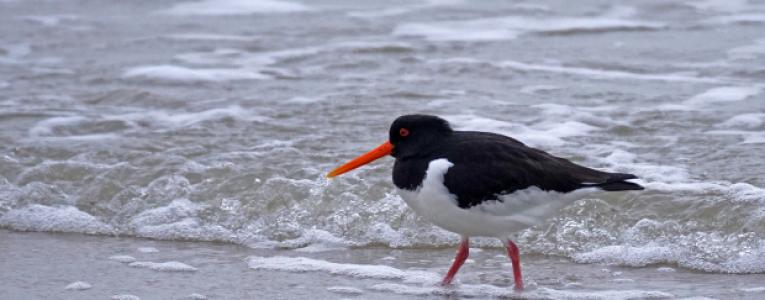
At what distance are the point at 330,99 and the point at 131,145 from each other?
1681mm

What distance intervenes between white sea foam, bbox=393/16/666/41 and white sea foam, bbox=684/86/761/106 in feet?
7.78

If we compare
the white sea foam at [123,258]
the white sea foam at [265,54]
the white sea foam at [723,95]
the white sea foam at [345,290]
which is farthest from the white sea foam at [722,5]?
the white sea foam at [123,258]

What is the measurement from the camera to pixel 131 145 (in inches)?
283

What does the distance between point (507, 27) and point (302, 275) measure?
6.02 meters

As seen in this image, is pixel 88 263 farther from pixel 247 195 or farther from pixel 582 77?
pixel 582 77

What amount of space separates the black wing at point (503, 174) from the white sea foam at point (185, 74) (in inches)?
179

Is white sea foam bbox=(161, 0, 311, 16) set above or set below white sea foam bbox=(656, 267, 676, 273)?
above

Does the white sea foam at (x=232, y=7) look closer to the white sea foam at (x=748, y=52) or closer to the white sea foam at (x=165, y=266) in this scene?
the white sea foam at (x=748, y=52)

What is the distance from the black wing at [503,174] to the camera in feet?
15.8

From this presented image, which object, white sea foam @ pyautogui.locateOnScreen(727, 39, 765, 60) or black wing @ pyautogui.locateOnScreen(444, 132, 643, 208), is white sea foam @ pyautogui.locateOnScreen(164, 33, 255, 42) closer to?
white sea foam @ pyautogui.locateOnScreen(727, 39, 765, 60)

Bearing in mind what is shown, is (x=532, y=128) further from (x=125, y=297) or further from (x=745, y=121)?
(x=125, y=297)

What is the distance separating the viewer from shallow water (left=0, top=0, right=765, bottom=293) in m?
5.81

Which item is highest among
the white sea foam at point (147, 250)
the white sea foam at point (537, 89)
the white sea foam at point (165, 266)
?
the white sea foam at point (537, 89)

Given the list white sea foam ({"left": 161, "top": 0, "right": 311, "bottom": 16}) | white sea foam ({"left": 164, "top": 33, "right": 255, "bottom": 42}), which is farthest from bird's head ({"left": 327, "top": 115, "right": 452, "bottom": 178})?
white sea foam ({"left": 161, "top": 0, "right": 311, "bottom": 16})
